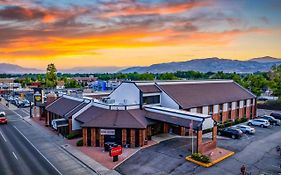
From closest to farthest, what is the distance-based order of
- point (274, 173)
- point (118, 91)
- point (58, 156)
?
point (274, 173), point (58, 156), point (118, 91)

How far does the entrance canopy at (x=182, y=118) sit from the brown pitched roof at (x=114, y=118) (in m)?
1.90

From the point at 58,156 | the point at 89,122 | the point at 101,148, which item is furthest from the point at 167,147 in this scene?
the point at 58,156

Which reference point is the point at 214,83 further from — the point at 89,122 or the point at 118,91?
the point at 89,122

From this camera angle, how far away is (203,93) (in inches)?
2188

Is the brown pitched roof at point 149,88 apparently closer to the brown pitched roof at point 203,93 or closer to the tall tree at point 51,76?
the brown pitched roof at point 203,93

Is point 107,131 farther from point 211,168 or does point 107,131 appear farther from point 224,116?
point 224,116

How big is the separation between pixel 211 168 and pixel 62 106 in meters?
34.4

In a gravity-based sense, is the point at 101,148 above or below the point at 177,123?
below

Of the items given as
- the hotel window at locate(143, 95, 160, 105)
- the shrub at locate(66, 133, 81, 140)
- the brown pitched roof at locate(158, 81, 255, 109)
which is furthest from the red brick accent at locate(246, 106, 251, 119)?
the shrub at locate(66, 133, 81, 140)

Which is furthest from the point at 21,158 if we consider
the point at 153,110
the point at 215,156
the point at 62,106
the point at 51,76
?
the point at 51,76

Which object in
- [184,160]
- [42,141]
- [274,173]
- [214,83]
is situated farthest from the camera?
[214,83]

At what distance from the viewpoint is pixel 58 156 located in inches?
1368

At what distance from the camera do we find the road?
97.1 feet

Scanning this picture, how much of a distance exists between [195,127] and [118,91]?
22276mm
